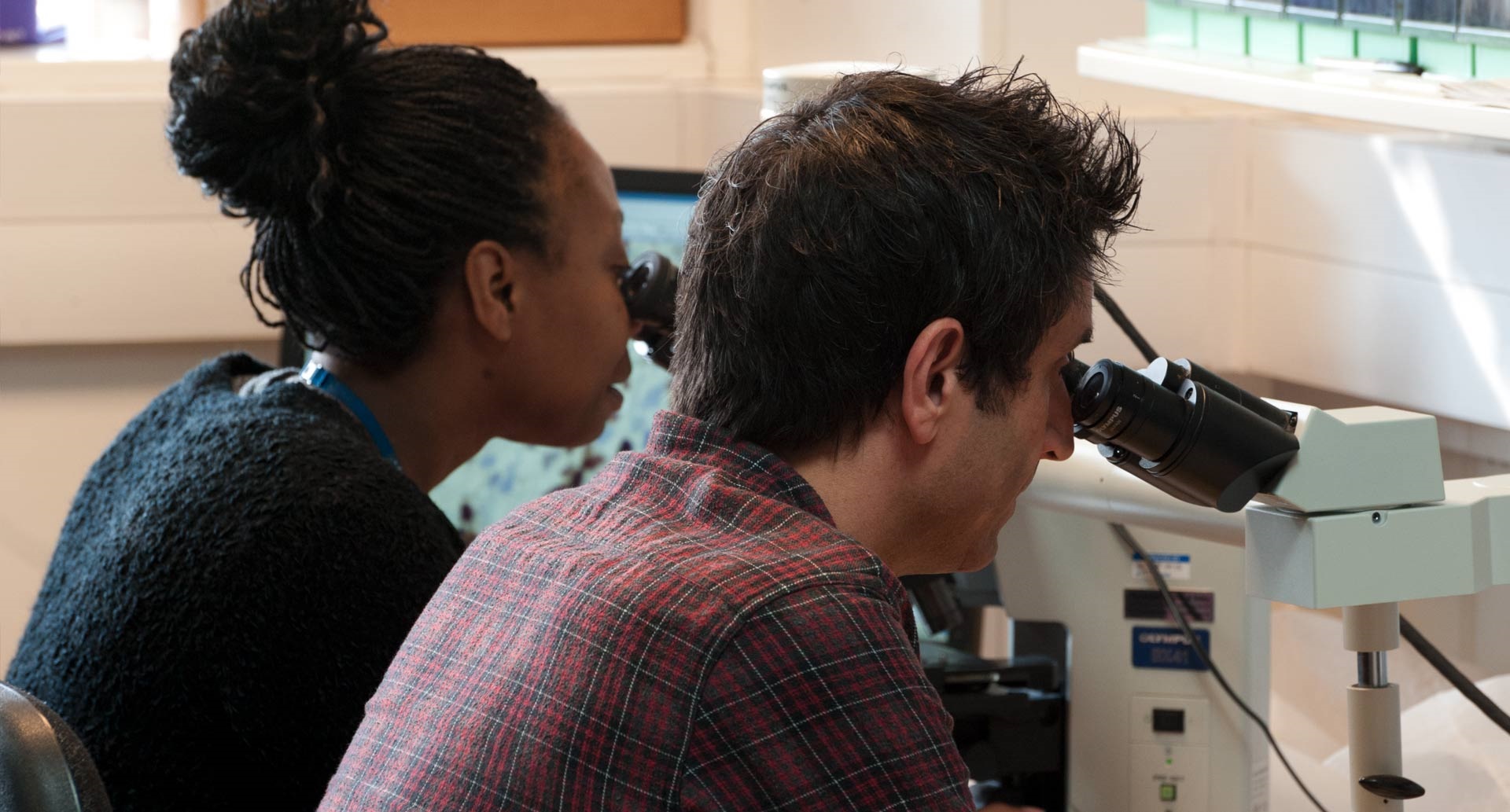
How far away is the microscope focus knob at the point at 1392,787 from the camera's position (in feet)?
3.12

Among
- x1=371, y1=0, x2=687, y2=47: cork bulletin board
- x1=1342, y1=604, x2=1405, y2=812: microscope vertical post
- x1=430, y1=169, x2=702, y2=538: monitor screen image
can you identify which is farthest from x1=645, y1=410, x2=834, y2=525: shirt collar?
x1=371, y1=0, x2=687, y2=47: cork bulletin board

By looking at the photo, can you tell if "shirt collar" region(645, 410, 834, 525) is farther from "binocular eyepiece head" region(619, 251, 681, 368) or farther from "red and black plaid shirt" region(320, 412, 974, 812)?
"binocular eyepiece head" region(619, 251, 681, 368)

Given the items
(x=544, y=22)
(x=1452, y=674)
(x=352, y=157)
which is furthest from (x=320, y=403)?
(x=544, y=22)

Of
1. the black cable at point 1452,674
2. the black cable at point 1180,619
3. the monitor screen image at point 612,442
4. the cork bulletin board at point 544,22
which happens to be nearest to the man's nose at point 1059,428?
the black cable at point 1180,619

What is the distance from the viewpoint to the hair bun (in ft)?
4.39

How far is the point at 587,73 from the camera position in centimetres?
227

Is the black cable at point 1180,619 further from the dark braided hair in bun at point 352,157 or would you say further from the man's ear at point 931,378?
the dark braided hair in bun at point 352,157

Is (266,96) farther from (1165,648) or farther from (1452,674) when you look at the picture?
(1452,674)

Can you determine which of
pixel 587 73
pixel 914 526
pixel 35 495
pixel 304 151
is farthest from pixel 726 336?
pixel 35 495

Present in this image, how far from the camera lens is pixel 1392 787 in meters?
0.96

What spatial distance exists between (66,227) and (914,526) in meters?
1.57

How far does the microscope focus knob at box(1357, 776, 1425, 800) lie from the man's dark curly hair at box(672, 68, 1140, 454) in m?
0.34

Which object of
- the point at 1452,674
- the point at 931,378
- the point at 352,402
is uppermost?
the point at 931,378

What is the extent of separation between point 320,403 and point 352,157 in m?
0.22
